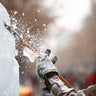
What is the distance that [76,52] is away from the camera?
9.59 m

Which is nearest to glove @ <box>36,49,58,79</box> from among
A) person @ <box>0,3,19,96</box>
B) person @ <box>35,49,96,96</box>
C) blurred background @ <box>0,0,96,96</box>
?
person @ <box>35,49,96,96</box>

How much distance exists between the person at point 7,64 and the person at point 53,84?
0.22 metres

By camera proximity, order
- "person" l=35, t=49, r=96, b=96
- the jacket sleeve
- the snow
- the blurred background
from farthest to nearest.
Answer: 1. the blurred background
2. "person" l=35, t=49, r=96, b=96
3. the snow
4. the jacket sleeve

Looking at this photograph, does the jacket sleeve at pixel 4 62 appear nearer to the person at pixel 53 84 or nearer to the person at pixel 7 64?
the person at pixel 7 64

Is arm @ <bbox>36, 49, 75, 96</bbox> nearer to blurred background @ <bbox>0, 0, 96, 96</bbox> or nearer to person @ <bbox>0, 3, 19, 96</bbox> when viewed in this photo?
person @ <bbox>0, 3, 19, 96</bbox>

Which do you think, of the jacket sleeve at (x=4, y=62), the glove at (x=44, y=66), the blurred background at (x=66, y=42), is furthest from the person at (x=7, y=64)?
the blurred background at (x=66, y=42)

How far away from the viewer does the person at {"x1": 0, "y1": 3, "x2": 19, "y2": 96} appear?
2553 mm

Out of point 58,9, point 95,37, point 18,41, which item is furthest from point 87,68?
point 18,41

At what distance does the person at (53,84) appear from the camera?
9.29 feet

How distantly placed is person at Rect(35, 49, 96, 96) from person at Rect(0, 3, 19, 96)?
220 mm

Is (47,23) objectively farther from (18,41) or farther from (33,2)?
(18,41)

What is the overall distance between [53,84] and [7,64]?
38 cm

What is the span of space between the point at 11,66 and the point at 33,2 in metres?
8.46

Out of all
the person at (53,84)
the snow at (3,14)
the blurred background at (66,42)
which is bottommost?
the person at (53,84)
